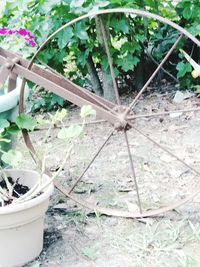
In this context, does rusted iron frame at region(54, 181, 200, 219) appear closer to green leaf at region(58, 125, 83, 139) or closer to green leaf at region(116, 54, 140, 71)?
green leaf at region(58, 125, 83, 139)

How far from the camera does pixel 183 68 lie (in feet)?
10.8

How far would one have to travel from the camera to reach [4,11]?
118 inches

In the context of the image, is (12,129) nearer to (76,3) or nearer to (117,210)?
(117,210)

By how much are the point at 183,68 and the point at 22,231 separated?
1816 millimetres

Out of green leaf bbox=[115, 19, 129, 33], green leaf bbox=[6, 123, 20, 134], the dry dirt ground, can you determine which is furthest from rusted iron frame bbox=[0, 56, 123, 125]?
green leaf bbox=[115, 19, 129, 33]

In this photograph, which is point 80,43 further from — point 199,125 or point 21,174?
point 21,174

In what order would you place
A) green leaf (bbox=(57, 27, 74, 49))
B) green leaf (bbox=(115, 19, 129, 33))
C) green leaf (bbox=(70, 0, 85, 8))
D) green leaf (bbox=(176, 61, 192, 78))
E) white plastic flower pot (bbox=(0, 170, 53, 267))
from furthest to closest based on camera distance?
green leaf (bbox=(176, 61, 192, 78)) → green leaf (bbox=(115, 19, 129, 33)) → green leaf (bbox=(57, 27, 74, 49)) → green leaf (bbox=(70, 0, 85, 8)) → white plastic flower pot (bbox=(0, 170, 53, 267))

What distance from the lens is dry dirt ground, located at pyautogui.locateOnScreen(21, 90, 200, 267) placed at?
6.43ft

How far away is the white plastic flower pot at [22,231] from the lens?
1788 millimetres

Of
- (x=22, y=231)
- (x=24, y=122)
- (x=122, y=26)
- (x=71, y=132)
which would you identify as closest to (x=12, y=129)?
(x=24, y=122)

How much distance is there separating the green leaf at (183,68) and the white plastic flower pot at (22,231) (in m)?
1.62

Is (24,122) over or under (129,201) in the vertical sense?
over

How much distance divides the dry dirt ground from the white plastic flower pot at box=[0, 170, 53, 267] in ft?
0.21

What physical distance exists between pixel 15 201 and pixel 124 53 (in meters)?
1.61
